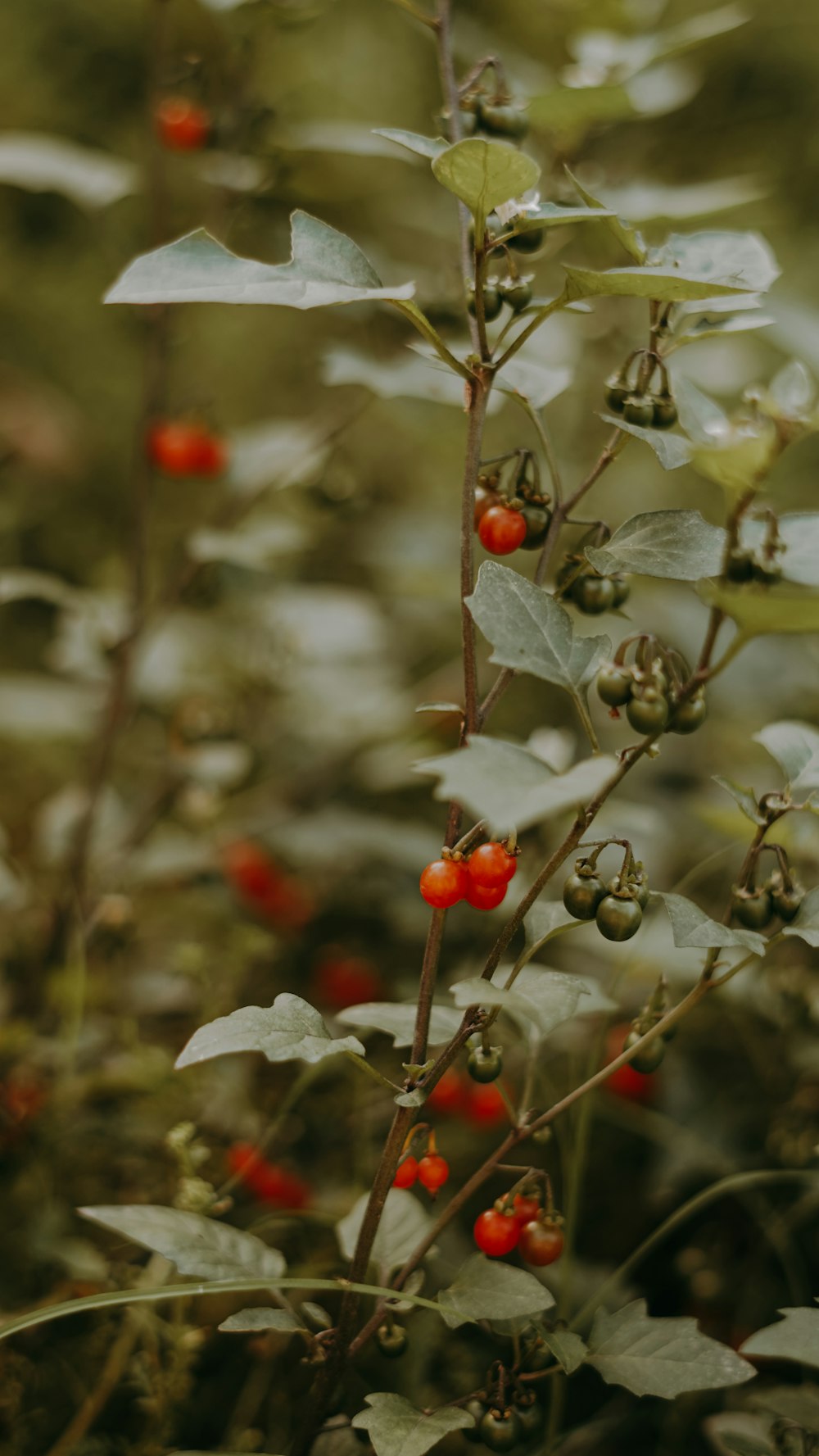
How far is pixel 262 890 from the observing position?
151 cm

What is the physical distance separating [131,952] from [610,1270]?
29.6 inches

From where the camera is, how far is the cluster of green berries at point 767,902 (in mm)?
612

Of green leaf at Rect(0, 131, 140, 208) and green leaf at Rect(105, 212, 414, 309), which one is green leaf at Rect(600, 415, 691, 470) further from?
green leaf at Rect(0, 131, 140, 208)

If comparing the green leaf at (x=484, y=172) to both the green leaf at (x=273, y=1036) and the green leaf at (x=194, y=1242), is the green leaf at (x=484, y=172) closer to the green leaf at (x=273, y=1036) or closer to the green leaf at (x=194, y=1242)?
the green leaf at (x=273, y=1036)

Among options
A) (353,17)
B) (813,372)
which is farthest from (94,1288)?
(353,17)

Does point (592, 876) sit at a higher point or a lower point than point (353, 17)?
lower

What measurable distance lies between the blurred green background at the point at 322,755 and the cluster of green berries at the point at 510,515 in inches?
4.3

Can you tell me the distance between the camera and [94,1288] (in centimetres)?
98

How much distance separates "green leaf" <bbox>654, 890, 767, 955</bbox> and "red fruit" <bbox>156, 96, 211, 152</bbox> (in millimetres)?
1058

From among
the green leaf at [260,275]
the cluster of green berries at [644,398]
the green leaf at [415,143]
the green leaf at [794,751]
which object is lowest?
the green leaf at [794,751]

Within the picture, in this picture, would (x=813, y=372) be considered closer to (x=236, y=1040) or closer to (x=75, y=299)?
(x=236, y=1040)

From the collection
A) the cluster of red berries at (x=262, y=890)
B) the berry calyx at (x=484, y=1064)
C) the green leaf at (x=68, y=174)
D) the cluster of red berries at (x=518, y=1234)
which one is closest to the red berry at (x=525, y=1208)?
the cluster of red berries at (x=518, y=1234)

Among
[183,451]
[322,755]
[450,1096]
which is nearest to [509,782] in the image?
[450,1096]

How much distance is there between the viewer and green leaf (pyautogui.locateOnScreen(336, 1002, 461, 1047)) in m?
0.65
